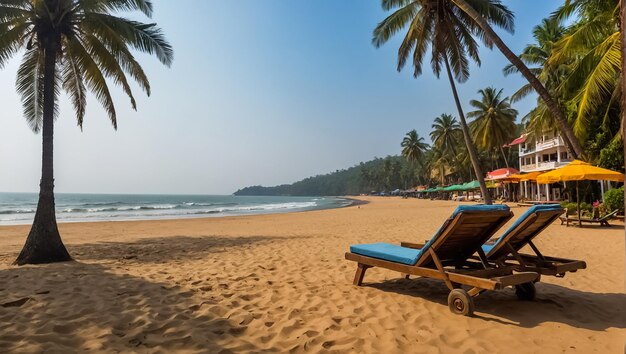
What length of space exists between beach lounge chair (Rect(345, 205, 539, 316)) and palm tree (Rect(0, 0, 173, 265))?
6.83 metres

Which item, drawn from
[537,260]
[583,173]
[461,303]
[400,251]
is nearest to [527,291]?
[537,260]

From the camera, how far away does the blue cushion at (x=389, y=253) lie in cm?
433

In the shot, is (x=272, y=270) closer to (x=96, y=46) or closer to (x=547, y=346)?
(x=547, y=346)

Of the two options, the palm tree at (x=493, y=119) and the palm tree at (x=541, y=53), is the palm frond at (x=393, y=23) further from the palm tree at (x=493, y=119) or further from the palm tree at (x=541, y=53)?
the palm tree at (x=493, y=119)

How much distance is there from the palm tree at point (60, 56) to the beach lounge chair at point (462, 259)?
6.83 m

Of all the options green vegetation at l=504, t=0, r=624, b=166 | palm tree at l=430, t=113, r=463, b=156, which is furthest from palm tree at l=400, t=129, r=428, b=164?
green vegetation at l=504, t=0, r=624, b=166

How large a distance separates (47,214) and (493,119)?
3945 cm

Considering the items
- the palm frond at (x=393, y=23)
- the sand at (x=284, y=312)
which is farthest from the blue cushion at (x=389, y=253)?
the palm frond at (x=393, y=23)

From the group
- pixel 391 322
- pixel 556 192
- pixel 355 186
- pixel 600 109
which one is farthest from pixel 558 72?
pixel 355 186

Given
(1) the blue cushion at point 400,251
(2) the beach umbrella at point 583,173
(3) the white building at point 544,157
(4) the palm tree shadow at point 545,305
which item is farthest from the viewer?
(3) the white building at point 544,157

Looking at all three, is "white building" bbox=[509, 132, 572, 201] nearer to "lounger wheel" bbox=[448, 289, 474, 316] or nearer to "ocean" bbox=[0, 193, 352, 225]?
"ocean" bbox=[0, 193, 352, 225]

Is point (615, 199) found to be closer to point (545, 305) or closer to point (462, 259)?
point (545, 305)

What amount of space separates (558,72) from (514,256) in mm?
24503

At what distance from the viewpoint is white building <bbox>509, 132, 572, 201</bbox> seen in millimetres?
Answer: 34278
